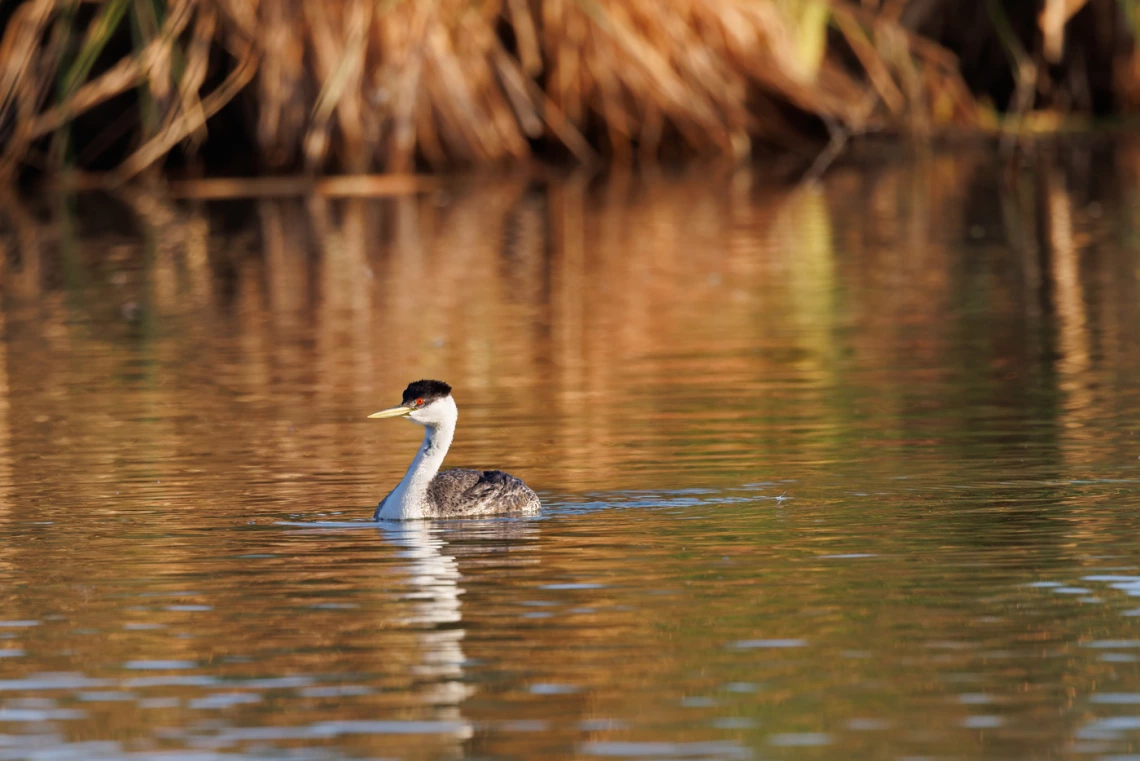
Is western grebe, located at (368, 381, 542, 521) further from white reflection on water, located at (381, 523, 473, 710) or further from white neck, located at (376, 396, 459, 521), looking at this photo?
white reflection on water, located at (381, 523, 473, 710)

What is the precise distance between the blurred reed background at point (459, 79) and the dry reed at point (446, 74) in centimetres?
4

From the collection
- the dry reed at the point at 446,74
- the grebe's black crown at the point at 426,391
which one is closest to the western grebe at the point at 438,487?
the grebe's black crown at the point at 426,391

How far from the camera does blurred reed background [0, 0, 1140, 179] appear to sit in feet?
96.3

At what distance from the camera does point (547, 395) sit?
45.1ft

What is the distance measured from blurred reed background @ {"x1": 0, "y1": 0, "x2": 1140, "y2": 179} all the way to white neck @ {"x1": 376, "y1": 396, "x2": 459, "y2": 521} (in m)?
18.9

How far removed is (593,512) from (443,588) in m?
1.65

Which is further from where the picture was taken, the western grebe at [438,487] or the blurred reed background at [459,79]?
the blurred reed background at [459,79]

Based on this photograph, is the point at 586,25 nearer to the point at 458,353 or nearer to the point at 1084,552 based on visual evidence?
the point at 458,353

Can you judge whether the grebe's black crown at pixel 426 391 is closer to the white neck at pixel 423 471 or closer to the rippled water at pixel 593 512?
the white neck at pixel 423 471

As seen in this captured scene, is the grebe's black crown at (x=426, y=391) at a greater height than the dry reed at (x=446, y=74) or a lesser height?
lesser

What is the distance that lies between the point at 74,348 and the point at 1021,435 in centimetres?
764

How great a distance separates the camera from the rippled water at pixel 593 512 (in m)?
6.70

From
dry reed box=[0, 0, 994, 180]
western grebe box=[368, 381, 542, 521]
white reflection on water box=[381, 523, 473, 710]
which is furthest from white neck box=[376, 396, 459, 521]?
dry reed box=[0, 0, 994, 180]

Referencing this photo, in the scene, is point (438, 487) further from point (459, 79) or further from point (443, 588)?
point (459, 79)
